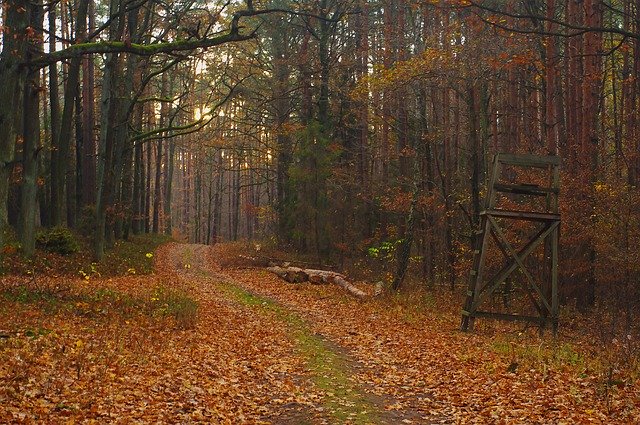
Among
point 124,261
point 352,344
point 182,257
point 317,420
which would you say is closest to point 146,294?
point 352,344

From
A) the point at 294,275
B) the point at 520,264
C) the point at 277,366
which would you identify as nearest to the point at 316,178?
the point at 294,275

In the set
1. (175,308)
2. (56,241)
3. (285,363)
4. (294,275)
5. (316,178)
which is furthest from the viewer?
(316,178)

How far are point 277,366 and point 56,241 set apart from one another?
1393 centimetres

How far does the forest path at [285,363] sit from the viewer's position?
8.10m

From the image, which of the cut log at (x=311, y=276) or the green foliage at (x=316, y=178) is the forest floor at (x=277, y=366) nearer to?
the cut log at (x=311, y=276)

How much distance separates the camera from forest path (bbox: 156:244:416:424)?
8102 millimetres

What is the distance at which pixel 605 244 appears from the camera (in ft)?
51.2

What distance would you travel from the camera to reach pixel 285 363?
36.3 feet

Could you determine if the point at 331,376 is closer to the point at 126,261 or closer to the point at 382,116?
the point at 126,261

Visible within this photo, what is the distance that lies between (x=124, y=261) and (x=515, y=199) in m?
14.9

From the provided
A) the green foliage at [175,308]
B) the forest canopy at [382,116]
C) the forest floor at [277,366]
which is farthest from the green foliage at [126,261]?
the forest floor at [277,366]

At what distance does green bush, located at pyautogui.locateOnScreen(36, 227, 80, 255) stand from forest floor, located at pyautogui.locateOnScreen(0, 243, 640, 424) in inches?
174

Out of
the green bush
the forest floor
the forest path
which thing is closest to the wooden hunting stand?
the forest floor

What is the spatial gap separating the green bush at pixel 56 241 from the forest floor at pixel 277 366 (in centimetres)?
443
